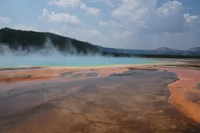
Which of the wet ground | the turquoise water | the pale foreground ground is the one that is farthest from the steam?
the wet ground

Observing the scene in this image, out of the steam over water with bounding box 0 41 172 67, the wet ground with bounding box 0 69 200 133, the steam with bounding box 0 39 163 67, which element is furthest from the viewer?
the steam with bounding box 0 39 163 67

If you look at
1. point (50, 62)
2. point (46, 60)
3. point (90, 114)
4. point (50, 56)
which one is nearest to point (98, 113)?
point (90, 114)

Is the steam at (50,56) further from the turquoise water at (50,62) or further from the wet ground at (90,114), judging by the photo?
the wet ground at (90,114)

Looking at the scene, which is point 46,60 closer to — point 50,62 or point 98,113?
point 50,62

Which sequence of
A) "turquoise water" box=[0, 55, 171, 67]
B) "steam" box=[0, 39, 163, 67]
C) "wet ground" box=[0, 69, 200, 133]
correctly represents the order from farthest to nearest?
"steam" box=[0, 39, 163, 67] < "turquoise water" box=[0, 55, 171, 67] < "wet ground" box=[0, 69, 200, 133]

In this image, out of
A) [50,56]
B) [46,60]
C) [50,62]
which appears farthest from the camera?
[50,56]

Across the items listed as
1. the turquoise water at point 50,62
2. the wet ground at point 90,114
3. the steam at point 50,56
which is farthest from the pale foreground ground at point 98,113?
the steam at point 50,56

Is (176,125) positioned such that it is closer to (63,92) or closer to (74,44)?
(63,92)

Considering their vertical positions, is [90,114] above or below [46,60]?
above

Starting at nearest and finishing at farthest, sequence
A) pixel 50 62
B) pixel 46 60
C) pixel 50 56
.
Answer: pixel 50 62 → pixel 46 60 → pixel 50 56

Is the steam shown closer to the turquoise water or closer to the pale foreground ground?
the turquoise water

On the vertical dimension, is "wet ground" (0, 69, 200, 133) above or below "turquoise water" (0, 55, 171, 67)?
above

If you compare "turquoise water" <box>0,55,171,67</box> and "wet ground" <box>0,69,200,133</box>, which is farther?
"turquoise water" <box>0,55,171,67</box>

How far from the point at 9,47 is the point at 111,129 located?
4068 cm
